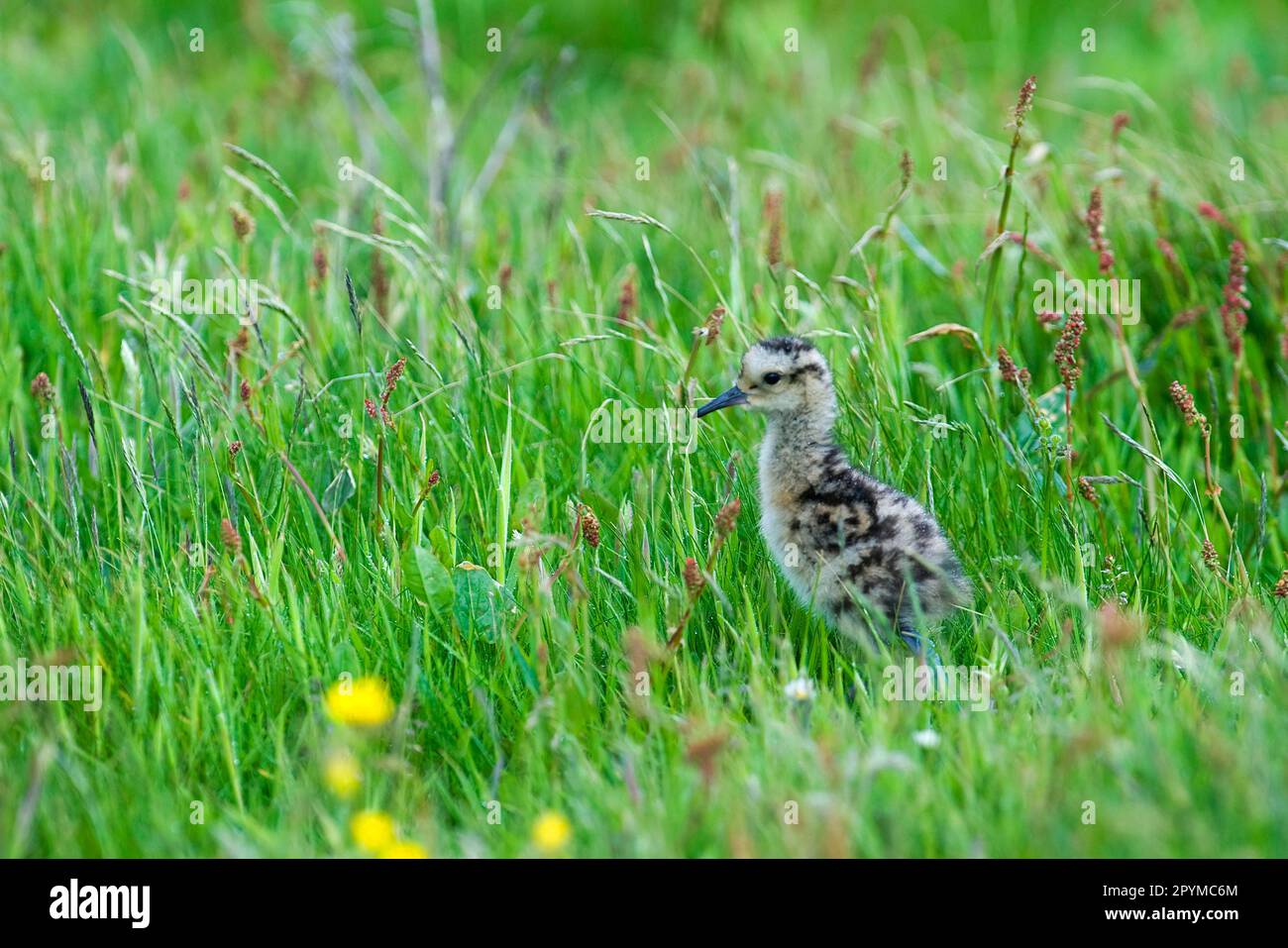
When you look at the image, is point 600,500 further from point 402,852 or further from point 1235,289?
point 1235,289

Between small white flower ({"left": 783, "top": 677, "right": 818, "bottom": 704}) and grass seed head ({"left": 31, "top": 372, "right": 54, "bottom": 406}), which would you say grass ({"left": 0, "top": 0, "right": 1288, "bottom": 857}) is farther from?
grass seed head ({"left": 31, "top": 372, "right": 54, "bottom": 406})

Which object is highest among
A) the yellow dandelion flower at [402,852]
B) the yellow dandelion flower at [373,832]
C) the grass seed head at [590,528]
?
the grass seed head at [590,528]

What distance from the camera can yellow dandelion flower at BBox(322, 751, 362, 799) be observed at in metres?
2.92

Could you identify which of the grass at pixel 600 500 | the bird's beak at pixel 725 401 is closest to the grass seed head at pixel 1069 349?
the grass at pixel 600 500

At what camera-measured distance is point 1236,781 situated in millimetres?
2865

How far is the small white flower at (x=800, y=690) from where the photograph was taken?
3.41 metres

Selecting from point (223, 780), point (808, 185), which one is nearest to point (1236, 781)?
point (223, 780)

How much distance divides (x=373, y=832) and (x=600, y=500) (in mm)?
1545

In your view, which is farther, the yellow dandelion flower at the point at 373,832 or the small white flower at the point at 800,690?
the small white flower at the point at 800,690

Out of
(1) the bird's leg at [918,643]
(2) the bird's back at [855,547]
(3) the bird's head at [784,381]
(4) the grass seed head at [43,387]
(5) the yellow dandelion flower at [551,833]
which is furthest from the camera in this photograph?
(4) the grass seed head at [43,387]

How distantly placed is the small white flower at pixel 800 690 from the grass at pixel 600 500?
0.03m

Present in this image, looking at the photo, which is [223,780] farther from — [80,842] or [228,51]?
[228,51]

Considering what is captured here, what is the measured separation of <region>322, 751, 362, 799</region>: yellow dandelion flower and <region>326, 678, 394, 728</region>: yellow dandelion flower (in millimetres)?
82

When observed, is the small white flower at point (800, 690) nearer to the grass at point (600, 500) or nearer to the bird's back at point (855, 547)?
the grass at point (600, 500)
